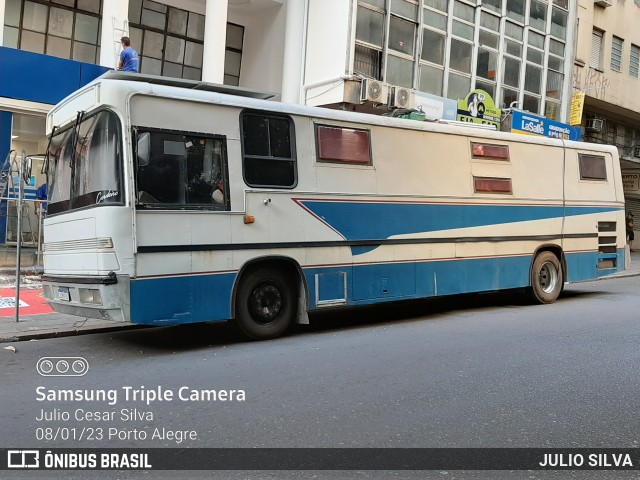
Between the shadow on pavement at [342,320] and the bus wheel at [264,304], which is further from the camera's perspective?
the shadow on pavement at [342,320]

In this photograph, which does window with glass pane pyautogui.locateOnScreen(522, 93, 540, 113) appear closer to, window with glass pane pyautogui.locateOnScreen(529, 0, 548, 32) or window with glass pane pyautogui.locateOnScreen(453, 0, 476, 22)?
window with glass pane pyautogui.locateOnScreen(529, 0, 548, 32)

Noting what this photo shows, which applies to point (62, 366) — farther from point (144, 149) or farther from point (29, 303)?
point (29, 303)

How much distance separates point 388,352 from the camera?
7309 mm

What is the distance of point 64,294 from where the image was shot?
780cm

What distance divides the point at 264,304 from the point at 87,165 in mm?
2836

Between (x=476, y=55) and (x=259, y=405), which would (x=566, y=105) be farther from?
(x=259, y=405)

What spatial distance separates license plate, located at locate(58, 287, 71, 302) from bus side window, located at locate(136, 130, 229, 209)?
1623 millimetres

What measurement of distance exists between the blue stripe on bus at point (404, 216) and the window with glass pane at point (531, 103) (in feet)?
45.0

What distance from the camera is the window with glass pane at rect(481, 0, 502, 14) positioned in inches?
865

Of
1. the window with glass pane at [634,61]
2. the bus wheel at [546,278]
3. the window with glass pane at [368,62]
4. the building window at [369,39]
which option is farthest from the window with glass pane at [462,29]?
the window with glass pane at [634,61]

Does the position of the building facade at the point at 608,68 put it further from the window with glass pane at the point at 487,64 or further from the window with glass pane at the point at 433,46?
the window with glass pane at the point at 433,46

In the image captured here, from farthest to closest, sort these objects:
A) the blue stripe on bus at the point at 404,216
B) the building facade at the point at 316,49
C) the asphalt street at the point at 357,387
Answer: the building facade at the point at 316,49 → the blue stripe on bus at the point at 404,216 → the asphalt street at the point at 357,387

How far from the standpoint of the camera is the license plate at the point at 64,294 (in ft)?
25.3

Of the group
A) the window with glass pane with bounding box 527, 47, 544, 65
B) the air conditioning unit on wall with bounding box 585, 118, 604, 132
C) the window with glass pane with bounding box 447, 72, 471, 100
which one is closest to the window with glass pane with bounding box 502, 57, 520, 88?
the window with glass pane with bounding box 527, 47, 544, 65
